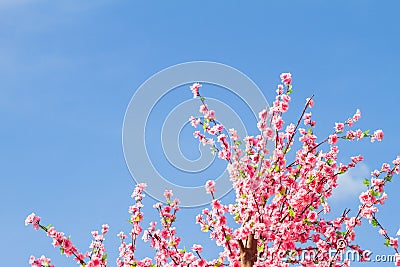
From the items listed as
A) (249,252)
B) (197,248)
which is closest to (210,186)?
(197,248)

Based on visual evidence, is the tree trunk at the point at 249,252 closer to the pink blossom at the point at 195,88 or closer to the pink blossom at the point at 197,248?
the pink blossom at the point at 197,248

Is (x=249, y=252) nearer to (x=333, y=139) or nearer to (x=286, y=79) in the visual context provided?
(x=333, y=139)

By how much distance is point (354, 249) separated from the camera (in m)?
10.0

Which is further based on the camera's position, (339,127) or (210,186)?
(339,127)

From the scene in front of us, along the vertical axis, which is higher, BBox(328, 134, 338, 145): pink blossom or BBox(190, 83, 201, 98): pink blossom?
BBox(190, 83, 201, 98): pink blossom

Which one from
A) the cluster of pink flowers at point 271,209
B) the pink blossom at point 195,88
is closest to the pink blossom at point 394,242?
the cluster of pink flowers at point 271,209

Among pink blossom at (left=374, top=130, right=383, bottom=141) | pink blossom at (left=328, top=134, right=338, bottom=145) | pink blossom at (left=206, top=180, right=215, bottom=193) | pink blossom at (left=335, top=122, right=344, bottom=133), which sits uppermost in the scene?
pink blossom at (left=335, top=122, right=344, bottom=133)

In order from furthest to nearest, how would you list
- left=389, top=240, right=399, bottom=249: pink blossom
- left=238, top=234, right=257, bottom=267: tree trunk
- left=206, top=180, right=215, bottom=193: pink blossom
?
left=389, top=240, right=399, bottom=249: pink blossom, left=206, top=180, right=215, bottom=193: pink blossom, left=238, top=234, right=257, bottom=267: tree trunk

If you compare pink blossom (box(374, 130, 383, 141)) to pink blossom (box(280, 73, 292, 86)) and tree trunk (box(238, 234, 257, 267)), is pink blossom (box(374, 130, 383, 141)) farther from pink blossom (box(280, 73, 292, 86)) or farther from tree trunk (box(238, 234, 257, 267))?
tree trunk (box(238, 234, 257, 267))

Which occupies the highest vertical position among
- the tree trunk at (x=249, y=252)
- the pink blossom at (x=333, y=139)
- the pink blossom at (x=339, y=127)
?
the pink blossom at (x=339, y=127)

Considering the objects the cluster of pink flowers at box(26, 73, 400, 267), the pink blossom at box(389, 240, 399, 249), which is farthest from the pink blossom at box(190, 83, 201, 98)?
the pink blossom at box(389, 240, 399, 249)

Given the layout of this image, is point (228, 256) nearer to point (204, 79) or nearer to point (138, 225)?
point (138, 225)

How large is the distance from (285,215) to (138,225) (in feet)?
8.82

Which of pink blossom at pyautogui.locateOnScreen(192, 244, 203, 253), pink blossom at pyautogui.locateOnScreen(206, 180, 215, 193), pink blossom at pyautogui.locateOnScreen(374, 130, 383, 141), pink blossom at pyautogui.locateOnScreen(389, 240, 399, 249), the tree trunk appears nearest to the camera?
the tree trunk
